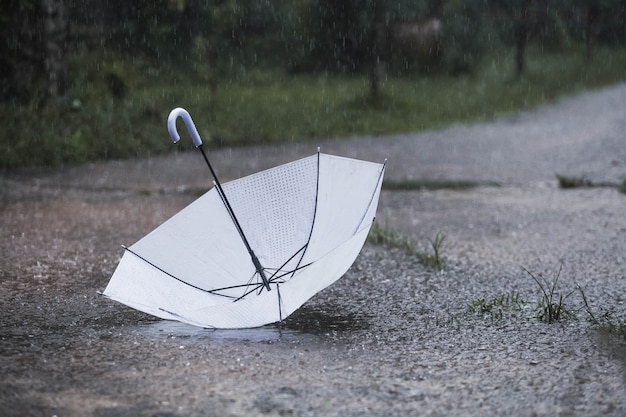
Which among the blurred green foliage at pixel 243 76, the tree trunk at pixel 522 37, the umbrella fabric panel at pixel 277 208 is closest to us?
the umbrella fabric panel at pixel 277 208

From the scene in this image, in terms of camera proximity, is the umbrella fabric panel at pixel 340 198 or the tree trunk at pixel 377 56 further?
the tree trunk at pixel 377 56

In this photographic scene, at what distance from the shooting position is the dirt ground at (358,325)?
4246mm

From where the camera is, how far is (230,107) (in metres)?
15.1

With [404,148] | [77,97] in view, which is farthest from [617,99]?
[77,97]

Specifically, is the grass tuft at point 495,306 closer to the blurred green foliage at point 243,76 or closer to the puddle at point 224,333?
the puddle at point 224,333

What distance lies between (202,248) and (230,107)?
990 centimetres

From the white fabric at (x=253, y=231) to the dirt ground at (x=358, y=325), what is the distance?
10.7 inches

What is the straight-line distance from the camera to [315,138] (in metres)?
13.9

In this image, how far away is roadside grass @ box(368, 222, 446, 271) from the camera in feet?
22.6

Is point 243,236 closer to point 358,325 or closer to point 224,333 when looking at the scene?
point 224,333

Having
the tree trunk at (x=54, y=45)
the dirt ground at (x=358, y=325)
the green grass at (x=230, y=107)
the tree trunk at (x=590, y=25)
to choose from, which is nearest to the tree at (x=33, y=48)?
the tree trunk at (x=54, y=45)

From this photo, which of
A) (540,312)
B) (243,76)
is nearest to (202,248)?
(540,312)

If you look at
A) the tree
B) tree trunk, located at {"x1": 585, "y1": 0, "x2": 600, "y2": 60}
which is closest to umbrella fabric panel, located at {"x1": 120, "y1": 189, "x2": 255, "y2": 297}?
the tree

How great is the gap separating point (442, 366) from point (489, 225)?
3.83 m
